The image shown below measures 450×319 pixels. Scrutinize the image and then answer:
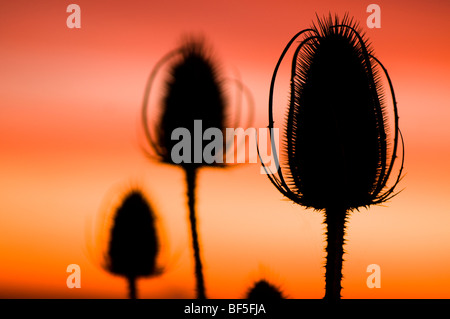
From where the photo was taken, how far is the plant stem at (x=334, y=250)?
3094 mm

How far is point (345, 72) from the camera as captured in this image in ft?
10.9

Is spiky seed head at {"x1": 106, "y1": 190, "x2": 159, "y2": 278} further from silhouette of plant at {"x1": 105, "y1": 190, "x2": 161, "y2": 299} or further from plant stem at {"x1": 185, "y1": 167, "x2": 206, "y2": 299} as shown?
plant stem at {"x1": 185, "y1": 167, "x2": 206, "y2": 299}

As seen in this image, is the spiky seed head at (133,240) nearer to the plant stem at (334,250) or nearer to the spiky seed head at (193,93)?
the spiky seed head at (193,93)

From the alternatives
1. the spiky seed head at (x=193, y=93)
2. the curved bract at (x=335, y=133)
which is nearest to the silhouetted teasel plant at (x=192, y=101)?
the spiky seed head at (x=193, y=93)

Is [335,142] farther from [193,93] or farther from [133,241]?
[133,241]

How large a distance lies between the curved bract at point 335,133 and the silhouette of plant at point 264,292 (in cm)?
133

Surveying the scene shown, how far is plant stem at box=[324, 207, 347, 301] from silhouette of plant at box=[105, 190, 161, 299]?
2.74 metres

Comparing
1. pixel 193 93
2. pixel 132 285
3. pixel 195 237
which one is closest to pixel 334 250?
pixel 195 237

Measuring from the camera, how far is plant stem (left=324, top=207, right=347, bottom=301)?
309cm

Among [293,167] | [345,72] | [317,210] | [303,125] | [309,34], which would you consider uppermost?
[309,34]

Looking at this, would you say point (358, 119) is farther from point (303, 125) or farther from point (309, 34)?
point (309, 34)

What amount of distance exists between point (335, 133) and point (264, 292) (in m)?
1.89
